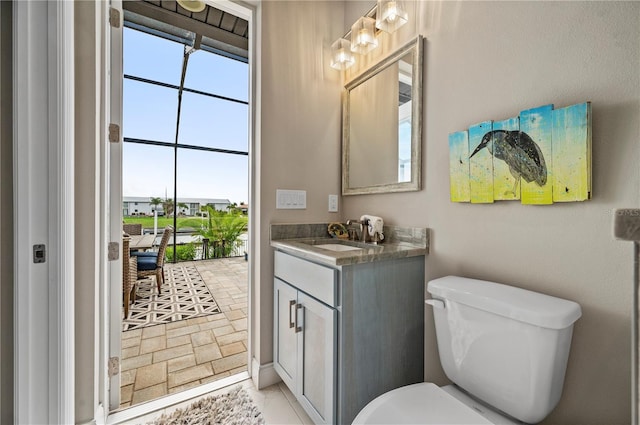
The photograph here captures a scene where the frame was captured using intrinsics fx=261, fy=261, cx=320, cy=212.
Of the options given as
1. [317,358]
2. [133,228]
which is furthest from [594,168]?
[133,228]

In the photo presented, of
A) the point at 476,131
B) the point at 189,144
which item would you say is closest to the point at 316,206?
the point at 476,131

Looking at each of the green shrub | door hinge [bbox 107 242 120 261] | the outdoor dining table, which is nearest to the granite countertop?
door hinge [bbox 107 242 120 261]

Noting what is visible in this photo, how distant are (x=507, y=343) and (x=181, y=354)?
2.19 metres

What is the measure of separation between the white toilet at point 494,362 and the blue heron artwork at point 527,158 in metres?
0.37

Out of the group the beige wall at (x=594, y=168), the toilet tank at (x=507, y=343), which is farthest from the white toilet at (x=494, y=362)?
the beige wall at (x=594, y=168)

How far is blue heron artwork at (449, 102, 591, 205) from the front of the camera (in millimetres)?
862

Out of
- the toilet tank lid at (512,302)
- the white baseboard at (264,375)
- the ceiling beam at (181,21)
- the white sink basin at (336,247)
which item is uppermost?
the ceiling beam at (181,21)

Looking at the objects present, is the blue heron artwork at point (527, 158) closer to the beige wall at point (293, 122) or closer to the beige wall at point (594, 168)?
the beige wall at point (594, 168)

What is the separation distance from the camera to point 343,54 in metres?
1.77

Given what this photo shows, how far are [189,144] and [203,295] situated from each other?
307 cm

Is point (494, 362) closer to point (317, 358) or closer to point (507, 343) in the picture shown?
point (507, 343)

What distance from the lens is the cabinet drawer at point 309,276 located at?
1.12 metres

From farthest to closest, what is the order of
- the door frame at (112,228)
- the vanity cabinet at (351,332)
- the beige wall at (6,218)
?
the door frame at (112,228)
the vanity cabinet at (351,332)
the beige wall at (6,218)

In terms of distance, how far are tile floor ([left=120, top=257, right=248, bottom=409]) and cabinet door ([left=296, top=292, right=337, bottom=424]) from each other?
0.76 metres
